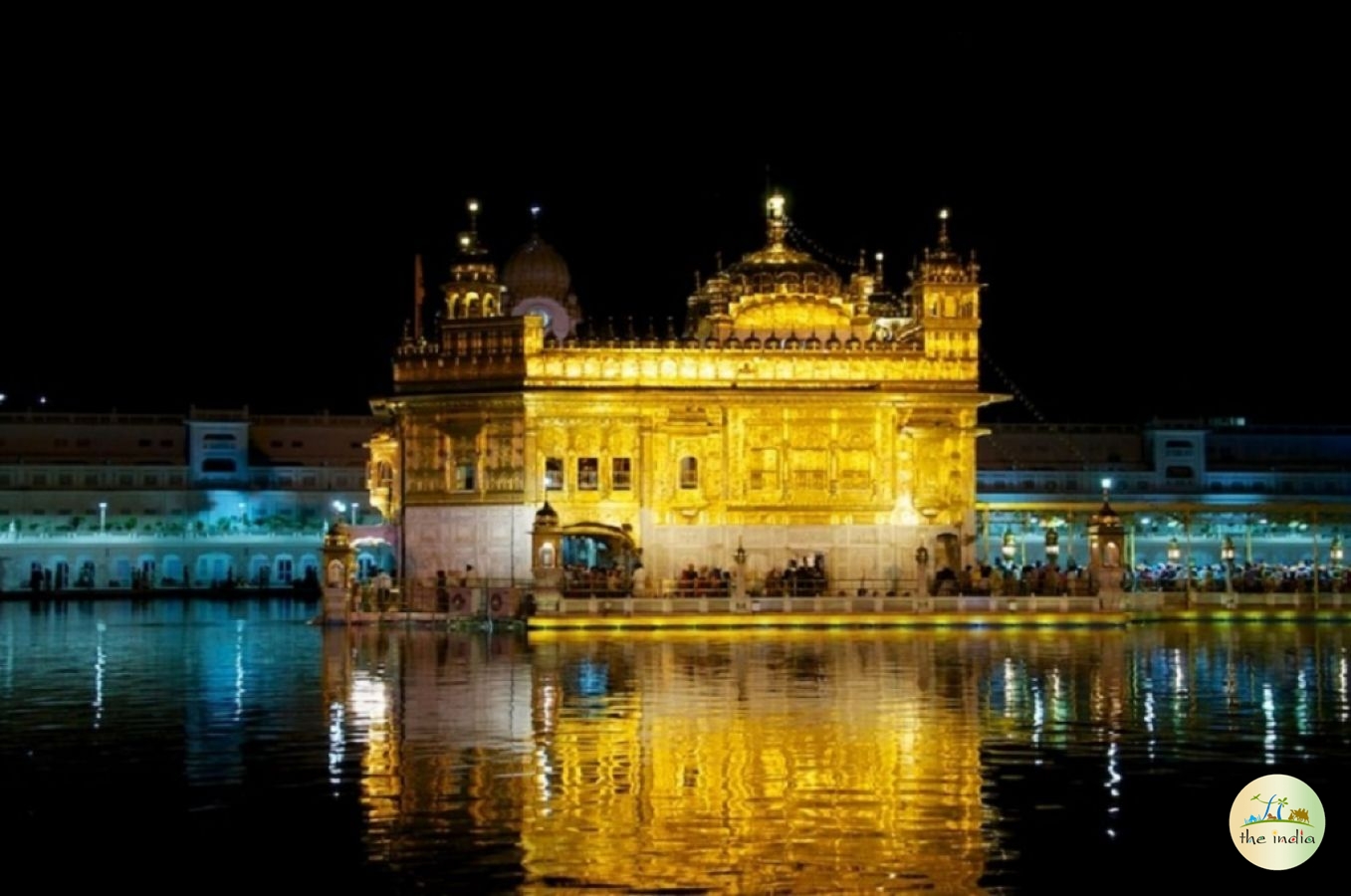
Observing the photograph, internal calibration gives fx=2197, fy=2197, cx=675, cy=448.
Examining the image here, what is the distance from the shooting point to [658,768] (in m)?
21.8

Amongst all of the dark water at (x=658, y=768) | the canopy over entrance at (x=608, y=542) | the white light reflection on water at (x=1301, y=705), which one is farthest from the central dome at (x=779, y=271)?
the white light reflection on water at (x=1301, y=705)

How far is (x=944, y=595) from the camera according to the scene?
170ft

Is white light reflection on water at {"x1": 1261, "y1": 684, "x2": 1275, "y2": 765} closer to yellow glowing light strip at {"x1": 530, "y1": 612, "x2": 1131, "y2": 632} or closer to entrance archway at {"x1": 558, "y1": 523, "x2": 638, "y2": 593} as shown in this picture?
yellow glowing light strip at {"x1": 530, "y1": 612, "x2": 1131, "y2": 632}

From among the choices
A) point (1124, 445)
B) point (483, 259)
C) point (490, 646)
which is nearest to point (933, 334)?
point (483, 259)

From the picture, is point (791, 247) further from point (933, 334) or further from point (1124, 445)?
point (1124, 445)

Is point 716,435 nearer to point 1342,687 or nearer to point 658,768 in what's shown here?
point 1342,687

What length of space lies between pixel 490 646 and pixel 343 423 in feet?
186

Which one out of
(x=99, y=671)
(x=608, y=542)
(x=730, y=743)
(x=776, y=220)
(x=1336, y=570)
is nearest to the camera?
(x=730, y=743)

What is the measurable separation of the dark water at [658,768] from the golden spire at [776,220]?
21947mm

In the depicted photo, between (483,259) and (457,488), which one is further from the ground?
(483,259)

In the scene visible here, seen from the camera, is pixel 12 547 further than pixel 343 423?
No

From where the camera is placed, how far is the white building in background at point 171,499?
90.4 m
